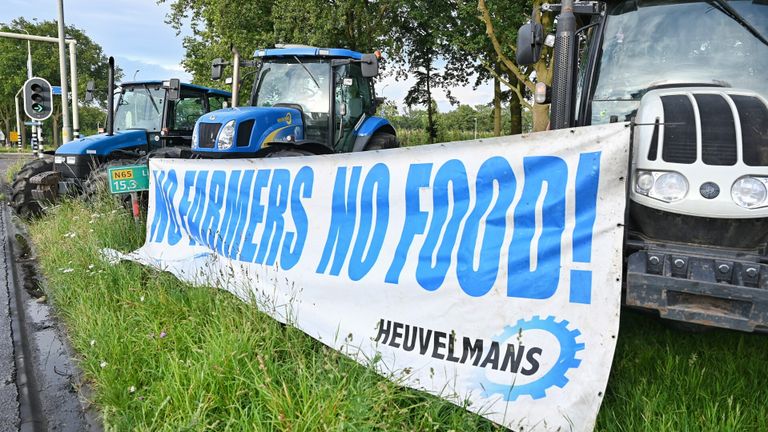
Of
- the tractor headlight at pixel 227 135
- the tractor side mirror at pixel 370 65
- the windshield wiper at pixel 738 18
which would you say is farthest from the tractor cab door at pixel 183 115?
the windshield wiper at pixel 738 18

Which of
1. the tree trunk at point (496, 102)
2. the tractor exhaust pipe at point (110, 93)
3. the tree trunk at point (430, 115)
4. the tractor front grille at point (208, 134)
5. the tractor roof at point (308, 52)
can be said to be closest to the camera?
the tractor front grille at point (208, 134)

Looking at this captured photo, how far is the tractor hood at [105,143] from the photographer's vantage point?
31.1ft

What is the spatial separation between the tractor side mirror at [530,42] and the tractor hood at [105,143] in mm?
8160

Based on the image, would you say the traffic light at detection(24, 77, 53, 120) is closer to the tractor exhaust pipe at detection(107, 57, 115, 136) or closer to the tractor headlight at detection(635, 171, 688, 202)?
the tractor exhaust pipe at detection(107, 57, 115, 136)

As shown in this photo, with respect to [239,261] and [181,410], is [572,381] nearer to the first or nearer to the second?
[181,410]

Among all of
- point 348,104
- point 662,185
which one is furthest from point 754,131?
point 348,104

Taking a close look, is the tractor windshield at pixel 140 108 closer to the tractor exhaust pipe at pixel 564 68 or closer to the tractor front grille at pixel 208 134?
the tractor front grille at pixel 208 134

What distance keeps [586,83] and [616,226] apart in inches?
73.4

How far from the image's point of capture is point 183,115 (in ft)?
36.4

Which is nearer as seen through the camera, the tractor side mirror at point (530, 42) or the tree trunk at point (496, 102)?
the tractor side mirror at point (530, 42)

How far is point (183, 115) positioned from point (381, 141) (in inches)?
188

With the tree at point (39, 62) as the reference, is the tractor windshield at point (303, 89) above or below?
below

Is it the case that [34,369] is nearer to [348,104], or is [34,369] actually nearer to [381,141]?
[348,104]

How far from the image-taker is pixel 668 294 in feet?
8.53
